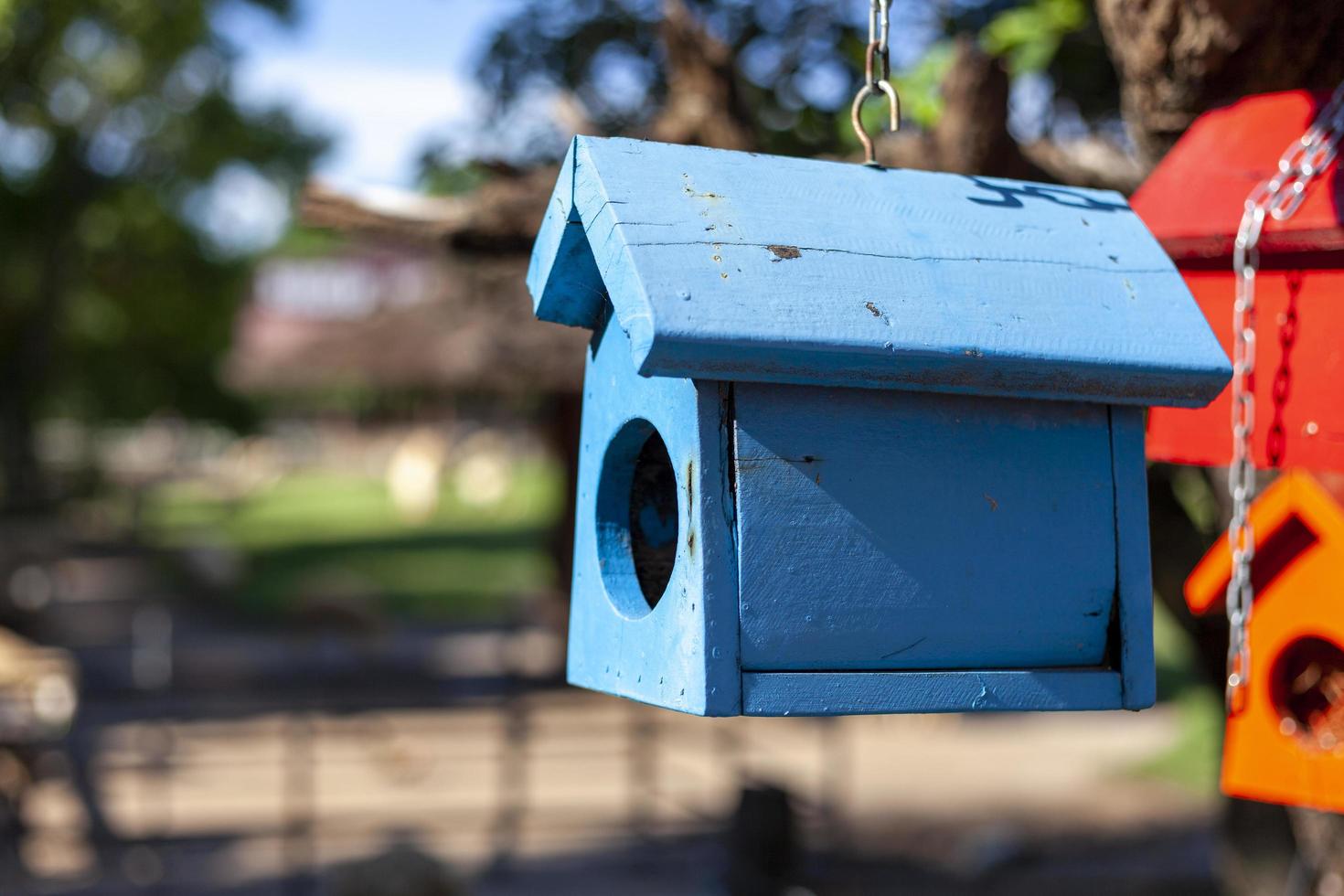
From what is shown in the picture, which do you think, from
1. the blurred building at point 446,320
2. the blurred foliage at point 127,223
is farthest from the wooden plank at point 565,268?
the blurred foliage at point 127,223

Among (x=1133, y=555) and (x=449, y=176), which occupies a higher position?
(x=449, y=176)

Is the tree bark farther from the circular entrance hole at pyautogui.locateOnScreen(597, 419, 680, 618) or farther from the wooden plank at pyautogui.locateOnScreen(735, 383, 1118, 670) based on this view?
the circular entrance hole at pyautogui.locateOnScreen(597, 419, 680, 618)

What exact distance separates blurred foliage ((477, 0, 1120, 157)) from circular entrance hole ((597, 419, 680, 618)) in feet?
5.75

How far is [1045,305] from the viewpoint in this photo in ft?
5.32

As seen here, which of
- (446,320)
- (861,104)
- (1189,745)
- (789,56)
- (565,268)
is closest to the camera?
(861,104)

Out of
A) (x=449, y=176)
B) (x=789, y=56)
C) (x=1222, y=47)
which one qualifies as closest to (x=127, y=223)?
(x=449, y=176)

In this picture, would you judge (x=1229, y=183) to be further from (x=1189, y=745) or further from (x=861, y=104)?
(x=1189, y=745)

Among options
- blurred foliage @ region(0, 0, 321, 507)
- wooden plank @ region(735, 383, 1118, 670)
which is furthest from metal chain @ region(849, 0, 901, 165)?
blurred foliage @ region(0, 0, 321, 507)

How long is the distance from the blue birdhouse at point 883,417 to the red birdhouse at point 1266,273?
229 mm

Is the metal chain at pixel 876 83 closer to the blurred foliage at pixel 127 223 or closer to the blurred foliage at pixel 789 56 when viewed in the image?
the blurred foliage at pixel 789 56

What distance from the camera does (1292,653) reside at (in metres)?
2.26

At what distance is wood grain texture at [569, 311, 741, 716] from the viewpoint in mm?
1541

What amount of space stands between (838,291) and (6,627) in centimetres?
958

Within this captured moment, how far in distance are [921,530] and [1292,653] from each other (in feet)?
3.09
